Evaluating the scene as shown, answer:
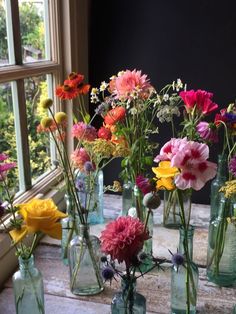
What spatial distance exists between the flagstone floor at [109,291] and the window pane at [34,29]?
24.5 inches

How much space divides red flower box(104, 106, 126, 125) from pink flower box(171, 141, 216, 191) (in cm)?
39

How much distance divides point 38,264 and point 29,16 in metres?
0.77

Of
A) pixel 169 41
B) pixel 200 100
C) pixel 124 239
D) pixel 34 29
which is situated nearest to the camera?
pixel 124 239

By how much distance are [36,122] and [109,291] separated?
25.0 inches

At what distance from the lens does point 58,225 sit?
31.0 inches

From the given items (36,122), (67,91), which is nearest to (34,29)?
(36,122)

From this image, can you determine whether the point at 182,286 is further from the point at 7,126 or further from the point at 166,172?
the point at 7,126

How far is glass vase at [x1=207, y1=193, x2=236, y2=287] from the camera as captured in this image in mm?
1006

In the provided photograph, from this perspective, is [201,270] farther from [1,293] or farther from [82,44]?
[82,44]

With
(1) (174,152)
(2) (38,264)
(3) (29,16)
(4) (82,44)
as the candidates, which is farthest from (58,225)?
(4) (82,44)

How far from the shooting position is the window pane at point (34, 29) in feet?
4.04

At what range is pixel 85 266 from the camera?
39.3 inches

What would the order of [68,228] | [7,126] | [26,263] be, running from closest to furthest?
[26,263], [68,228], [7,126]

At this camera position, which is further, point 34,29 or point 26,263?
point 34,29
